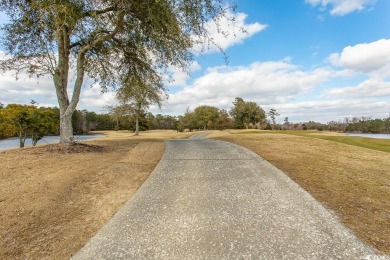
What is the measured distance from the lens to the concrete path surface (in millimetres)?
3789

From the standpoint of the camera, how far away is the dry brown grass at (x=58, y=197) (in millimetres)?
4453

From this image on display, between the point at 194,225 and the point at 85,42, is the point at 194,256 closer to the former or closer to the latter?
the point at 194,225

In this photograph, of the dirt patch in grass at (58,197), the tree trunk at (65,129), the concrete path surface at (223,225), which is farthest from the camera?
the tree trunk at (65,129)

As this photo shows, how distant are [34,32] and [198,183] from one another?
11.2m

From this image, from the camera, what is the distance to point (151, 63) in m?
15.7

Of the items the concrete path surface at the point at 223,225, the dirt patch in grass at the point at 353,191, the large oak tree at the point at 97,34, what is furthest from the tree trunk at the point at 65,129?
the dirt patch in grass at the point at 353,191

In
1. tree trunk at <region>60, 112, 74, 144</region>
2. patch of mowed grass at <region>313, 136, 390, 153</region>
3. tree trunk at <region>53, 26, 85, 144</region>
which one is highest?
tree trunk at <region>53, 26, 85, 144</region>

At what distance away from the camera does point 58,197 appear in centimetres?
625

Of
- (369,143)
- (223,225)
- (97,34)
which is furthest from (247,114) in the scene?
(223,225)

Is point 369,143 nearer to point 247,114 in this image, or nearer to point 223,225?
point 223,225

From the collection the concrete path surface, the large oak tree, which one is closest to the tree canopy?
the large oak tree

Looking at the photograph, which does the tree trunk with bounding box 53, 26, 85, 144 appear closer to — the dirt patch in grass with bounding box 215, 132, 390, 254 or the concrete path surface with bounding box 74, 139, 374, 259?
the concrete path surface with bounding box 74, 139, 374, 259

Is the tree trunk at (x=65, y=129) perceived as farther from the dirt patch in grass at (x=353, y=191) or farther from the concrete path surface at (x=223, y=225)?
the dirt patch in grass at (x=353, y=191)

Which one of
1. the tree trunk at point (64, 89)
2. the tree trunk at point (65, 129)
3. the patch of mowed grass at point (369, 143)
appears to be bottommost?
the patch of mowed grass at point (369, 143)
